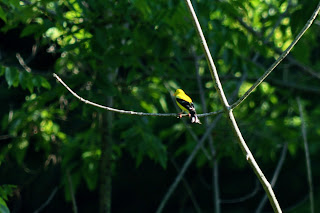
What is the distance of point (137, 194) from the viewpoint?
1234 cm

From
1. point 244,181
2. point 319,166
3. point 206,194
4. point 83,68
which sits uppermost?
point 83,68

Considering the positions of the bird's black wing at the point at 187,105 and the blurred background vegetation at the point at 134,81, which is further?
the blurred background vegetation at the point at 134,81

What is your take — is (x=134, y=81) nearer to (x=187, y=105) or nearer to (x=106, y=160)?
(x=106, y=160)

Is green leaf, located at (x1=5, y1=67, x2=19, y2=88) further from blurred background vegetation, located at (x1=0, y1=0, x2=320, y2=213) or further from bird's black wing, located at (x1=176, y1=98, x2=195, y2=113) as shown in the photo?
bird's black wing, located at (x1=176, y1=98, x2=195, y2=113)

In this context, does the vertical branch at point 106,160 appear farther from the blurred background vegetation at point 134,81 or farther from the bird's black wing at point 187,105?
the bird's black wing at point 187,105

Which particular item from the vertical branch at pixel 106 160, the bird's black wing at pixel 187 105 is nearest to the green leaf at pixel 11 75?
the vertical branch at pixel 106 160

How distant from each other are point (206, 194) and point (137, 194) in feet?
6.05

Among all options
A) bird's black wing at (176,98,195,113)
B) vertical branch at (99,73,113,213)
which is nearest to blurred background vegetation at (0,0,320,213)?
vertical branch at (99,73,113,213)

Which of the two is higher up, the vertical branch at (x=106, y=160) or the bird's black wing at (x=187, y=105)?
the bird's black wing at (x=187, y=105)

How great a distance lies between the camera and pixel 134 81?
5.00m

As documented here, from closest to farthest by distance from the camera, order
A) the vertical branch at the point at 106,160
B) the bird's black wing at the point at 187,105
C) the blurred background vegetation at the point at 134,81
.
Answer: the bird's black wing at the point at 187,105, the blurred background vegetation at the point at 134,81, the vertical branch at the point at 106,160

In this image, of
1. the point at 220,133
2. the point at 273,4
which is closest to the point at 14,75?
the point at 220,133

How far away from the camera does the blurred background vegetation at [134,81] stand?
4020 millimetres

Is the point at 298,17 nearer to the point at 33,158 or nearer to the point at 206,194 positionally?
the point at 33,158
